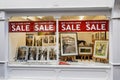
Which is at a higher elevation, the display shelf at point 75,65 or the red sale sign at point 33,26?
the red sale sign at point 33,26

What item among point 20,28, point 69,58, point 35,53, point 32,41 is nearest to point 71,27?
point 69,58

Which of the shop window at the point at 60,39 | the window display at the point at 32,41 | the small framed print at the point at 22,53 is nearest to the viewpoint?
the shop window at the point at 60,39

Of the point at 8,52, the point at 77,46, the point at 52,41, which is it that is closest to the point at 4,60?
the point at 8,52

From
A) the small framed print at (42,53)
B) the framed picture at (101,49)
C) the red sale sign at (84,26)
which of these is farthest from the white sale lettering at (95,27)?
the small framed print at (42,53)

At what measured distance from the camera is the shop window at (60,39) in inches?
378

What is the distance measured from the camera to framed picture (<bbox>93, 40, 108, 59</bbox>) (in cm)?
963

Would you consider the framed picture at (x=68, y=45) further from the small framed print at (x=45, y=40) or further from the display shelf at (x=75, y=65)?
the small framed print at (x=45, y=40)

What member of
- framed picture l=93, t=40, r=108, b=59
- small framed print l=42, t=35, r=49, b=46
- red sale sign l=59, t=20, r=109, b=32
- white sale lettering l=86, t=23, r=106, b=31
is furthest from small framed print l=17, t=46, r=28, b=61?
framed picture l=93, t=40, r=108, b=59

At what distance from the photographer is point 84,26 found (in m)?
9.59

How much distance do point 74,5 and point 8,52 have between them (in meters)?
3.06

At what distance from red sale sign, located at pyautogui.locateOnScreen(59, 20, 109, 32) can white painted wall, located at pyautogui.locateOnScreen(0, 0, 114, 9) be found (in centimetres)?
64

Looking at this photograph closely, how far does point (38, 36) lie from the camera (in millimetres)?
9828

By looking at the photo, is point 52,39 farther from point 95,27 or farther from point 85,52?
point 95,27

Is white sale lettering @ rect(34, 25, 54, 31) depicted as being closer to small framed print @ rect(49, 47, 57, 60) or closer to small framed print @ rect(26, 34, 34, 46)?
small framed print @ rect(26, 34, 34, 46)
